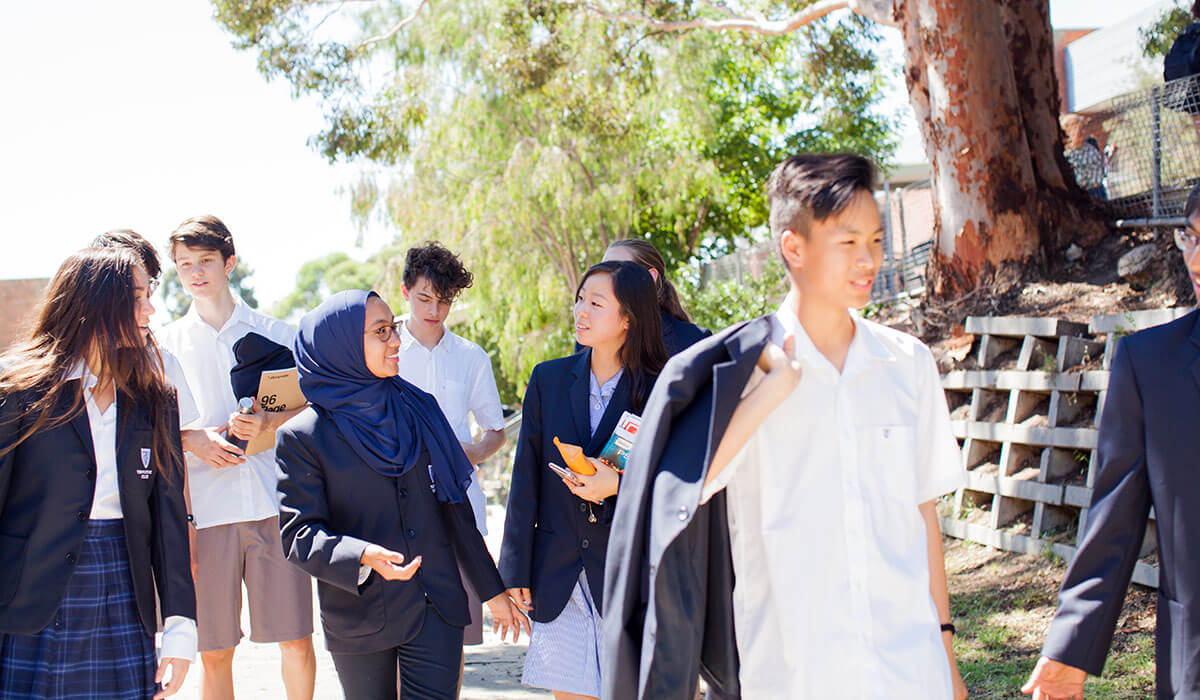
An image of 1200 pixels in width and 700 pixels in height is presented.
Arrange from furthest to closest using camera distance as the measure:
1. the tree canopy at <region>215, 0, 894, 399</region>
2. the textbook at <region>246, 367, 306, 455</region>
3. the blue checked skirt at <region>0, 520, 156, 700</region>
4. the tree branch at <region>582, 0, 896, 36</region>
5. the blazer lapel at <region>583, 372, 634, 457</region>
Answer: the tree canopy at <region>215, 0, 894, 399</region>
the tree branch at <region>582, 0, 896, 36</region>
the textbook at <region>246, 367, 306, 455</region>
the blazer lapel at <region>583, 372, 634, 457</region>
the blue checked skirt at <region>0, 520, 156, 700</region>

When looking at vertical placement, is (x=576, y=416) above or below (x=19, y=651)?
above

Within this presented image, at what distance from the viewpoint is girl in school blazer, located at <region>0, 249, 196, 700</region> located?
9.40ft

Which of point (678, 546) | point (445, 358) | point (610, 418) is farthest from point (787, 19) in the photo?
point (678, 546)

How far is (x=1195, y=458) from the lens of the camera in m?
2.30

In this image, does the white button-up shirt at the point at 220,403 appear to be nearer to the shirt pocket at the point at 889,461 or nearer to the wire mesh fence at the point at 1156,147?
the shirt pocket at the point at 889,461

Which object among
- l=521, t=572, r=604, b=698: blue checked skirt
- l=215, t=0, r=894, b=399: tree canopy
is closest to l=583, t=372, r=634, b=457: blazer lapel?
l=521, t=572, r=604, b=698: blue checked skirt

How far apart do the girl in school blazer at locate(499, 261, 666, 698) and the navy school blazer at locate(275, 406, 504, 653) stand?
0.96 ft

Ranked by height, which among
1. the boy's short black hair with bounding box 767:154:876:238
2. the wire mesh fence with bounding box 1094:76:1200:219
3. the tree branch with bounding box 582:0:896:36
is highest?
the tree branch with bounding box 582:0:896:36

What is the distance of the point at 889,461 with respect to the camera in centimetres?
244

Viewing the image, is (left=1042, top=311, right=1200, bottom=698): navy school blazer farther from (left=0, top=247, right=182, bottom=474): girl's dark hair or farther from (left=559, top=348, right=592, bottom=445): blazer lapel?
(left=0, top=247, right=182, bottom=474): girl's dark hair

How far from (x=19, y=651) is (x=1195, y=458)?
3.04 m

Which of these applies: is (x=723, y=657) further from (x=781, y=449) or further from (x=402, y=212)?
(x=402, y=212)

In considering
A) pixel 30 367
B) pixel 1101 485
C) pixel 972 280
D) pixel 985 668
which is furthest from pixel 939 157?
pixel 30 367

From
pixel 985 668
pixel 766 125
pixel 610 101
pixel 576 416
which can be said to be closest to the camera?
pixel 576 416
